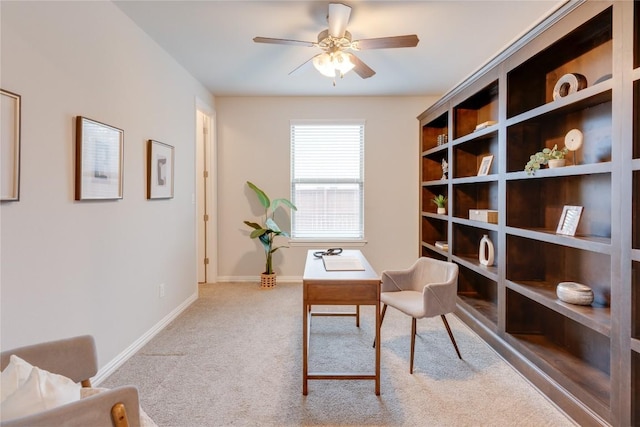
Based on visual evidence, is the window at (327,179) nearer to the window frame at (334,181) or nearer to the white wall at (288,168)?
the window frame at (334,181)

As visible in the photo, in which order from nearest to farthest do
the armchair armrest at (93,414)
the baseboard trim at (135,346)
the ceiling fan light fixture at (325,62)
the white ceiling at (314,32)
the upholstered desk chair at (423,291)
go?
the armchair armrest at (93,414), the baseboard trim at (135,346), the upholstered desk chair at (423,291), the white ceiling at (314,32), the ceiling fan light fixture at (325,62)

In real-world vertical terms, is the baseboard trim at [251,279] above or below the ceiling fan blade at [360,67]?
below

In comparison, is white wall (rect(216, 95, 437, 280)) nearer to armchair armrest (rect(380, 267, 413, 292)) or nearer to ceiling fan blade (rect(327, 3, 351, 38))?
armchair armrest (rect(380, 267, 413, 292))

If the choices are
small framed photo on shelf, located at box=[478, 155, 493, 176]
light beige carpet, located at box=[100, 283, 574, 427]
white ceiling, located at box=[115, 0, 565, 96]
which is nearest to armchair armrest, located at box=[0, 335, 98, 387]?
light beige carpet, located at box=[100, 283, 574, 427]

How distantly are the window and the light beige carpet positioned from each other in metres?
1.74

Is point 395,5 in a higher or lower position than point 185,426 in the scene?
higher

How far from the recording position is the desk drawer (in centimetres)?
205

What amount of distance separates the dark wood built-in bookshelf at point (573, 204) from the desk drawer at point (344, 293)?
3.90ft

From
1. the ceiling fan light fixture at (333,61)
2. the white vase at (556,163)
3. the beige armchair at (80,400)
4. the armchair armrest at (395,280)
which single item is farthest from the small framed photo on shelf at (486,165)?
the beige armchair at (80,400)

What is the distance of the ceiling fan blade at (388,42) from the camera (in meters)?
2.40

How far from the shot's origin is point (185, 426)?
72.6 inches

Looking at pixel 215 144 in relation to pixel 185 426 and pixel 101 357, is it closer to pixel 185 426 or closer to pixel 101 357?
pixel 101 357

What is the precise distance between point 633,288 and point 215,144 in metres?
4.61

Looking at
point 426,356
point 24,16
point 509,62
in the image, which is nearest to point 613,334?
point 426,356
